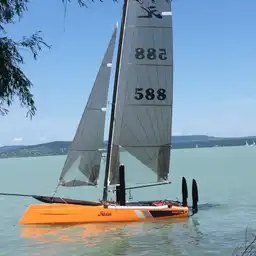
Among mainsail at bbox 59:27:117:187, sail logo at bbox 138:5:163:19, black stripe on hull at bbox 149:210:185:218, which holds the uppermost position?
sail logo at bbox 138:5:163:19

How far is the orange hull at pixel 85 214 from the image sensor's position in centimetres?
2633

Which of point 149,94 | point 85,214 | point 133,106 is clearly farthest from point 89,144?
point 149,94

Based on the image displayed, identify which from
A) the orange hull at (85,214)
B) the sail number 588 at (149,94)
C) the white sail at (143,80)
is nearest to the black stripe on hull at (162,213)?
the orange hull at (85,214)

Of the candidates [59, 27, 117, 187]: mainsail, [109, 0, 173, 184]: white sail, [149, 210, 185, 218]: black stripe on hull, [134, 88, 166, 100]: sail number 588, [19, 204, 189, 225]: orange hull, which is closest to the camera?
[19, 204, 189, 225]: orange hull

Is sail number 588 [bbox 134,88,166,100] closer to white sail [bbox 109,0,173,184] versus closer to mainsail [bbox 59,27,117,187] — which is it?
white sail [bbox 109,0,173,184]

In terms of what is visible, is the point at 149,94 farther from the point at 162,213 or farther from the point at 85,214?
the point at 85,214

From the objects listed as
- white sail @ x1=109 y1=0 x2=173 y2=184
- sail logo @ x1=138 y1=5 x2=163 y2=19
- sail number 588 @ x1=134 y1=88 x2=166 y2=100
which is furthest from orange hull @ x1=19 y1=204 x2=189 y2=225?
sail logo @ x1=138 y1=5 x2=163 y2=19

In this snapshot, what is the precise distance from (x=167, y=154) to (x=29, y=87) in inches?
828

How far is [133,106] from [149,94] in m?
1.24

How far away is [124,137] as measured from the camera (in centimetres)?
2839

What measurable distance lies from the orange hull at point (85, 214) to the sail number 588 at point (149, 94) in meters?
6.62

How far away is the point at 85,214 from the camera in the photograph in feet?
86.4

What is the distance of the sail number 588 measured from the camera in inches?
1127

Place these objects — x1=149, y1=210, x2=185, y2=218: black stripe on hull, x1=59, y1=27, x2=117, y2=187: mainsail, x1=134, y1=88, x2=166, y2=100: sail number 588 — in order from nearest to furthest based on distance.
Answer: x1=149, y1=210, x2=185, y2=218: black stripe on hull < x1=59, y1=27, x2=117, y2=187: mainsail < x1=134, y1=88, x2=166, y2=100: sail number 588
